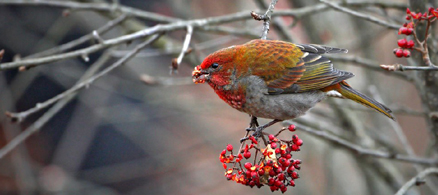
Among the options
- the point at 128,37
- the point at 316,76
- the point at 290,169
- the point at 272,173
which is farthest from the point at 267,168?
the point at 128,37

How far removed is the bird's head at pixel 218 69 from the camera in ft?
11.5

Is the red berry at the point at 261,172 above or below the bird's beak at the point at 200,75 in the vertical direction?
below

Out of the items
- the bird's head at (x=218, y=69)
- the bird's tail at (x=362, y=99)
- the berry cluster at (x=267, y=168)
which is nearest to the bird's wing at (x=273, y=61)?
the bird's head at (x=218, y=69)

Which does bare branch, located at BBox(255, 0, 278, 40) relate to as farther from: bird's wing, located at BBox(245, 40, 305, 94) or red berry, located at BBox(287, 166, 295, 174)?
red berry, located at BBox(287, 166, 295, 174)

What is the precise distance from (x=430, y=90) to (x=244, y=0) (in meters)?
4.37

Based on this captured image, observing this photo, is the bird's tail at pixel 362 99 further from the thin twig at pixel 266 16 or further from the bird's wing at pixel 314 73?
the thin twig at pixel 266 16

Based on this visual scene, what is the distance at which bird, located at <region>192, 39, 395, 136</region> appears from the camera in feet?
11.6

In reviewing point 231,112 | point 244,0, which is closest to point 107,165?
point 231,112

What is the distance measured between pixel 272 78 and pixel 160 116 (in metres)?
3.49

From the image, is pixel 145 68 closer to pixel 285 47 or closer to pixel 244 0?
pixel 244 0

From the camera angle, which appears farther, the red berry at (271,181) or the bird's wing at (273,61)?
the bird's wing at (273,61)

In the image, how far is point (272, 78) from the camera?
12.1 ft

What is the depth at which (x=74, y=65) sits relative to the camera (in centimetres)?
729

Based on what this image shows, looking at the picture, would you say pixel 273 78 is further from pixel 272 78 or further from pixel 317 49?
pixel 317 49
